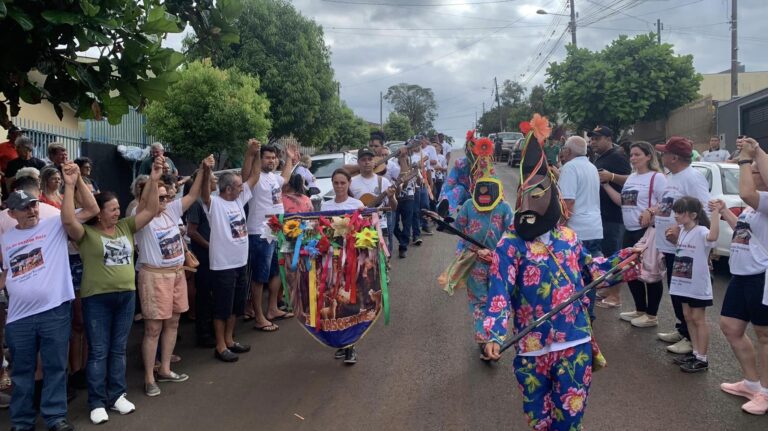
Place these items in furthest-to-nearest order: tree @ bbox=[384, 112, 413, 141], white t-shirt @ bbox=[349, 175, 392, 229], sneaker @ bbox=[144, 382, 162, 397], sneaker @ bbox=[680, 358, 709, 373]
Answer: tree @ bbox=[384, 112, 413, 141] < white t-shirt @ bbox=[349, 175, 392, 229] < sneaker @ bbox=[680, 358, 709, 373] < sneaker @ bbox=[144, 382, 162, 397]

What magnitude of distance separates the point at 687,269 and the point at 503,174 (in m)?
20.2

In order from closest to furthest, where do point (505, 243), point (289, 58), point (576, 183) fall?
point (505, 243) → point (576, 183) → point (289, 58)

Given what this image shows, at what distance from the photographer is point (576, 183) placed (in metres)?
6.43

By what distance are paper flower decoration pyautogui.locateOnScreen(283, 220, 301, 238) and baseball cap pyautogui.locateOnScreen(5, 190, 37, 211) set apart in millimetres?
2020

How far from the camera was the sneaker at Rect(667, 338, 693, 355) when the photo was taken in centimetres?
575

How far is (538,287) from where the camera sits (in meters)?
3.35

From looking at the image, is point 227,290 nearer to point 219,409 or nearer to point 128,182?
point 219,409

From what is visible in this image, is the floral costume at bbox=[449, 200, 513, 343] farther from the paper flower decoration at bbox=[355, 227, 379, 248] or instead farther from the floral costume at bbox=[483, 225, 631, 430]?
the floral costume at bbox=[483, 225, 631, 430]

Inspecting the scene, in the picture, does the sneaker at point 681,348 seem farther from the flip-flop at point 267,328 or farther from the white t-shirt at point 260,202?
the white t-shirt at point 260,202

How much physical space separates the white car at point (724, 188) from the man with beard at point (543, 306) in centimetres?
636

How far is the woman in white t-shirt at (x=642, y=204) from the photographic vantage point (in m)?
6.43

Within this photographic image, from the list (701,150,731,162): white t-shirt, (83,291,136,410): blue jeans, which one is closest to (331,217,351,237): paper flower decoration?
(83,291,136,410): blue jeans

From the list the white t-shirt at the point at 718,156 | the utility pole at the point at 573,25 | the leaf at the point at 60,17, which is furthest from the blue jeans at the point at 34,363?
the utility pole at the point at 573,25

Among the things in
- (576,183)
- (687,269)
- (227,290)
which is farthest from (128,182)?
(687,269)
